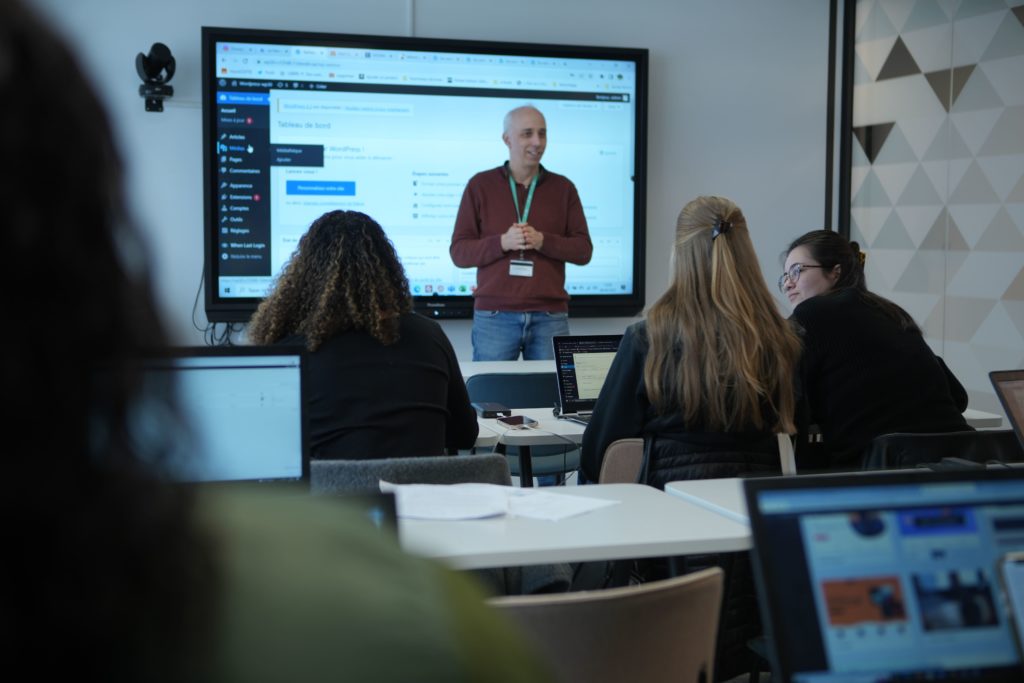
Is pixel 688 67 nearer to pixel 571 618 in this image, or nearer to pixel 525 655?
pixel 571 618

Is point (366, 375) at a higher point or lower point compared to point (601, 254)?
lower

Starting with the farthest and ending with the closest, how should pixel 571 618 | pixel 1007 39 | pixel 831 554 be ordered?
pixel 1007 39 < pixel 571 618 < pixel 831 554

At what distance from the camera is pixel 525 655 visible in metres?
0.55

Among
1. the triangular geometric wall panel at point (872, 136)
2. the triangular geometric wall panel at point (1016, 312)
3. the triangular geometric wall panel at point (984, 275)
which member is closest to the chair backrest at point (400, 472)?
the triangular geometric wall panel at point (1016, 312)

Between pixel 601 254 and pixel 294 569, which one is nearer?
pixel 294 569

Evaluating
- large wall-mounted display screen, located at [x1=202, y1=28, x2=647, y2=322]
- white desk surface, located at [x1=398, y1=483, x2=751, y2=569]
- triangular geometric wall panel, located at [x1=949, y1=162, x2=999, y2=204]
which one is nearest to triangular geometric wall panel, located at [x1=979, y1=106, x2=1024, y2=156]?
triangular geometric wall panel, located at [x1=949, y1=162, x2=999, y2=204]

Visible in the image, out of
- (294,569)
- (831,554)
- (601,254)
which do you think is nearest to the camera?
(294,569)

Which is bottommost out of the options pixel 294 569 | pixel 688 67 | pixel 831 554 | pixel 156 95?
pixel 831 554

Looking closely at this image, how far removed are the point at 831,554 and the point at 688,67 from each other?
19.0ft

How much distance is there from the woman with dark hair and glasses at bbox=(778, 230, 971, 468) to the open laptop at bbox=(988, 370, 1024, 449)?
23.6 inches

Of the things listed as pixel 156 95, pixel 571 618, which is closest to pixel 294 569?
pixel 571 618

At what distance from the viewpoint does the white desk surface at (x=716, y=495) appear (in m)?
2.08

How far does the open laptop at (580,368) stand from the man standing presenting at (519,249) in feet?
5.91

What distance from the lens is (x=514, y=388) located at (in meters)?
4.25
